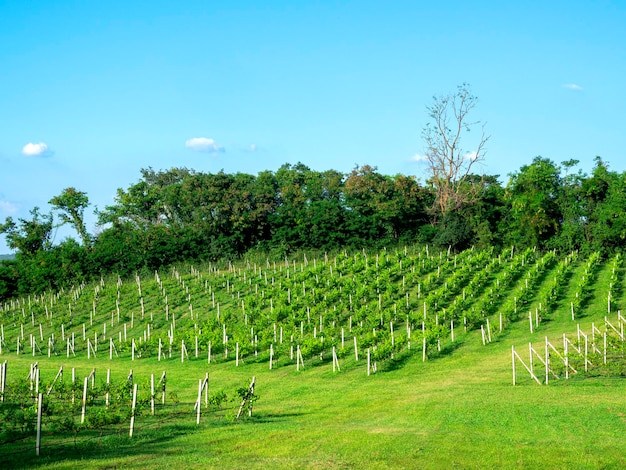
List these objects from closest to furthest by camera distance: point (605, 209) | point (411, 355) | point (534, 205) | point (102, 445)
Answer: point (102, 445) → point (411, 355) → point (605, 209) → point (534, 205)

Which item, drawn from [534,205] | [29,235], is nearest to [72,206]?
[29,235]

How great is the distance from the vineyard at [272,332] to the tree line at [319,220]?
3407 millimetres

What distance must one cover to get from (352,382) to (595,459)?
13.6m

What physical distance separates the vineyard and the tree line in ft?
11.2

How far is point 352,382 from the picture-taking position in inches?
1051

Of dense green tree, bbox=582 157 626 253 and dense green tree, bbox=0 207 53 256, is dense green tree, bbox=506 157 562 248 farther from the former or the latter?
dense green tree, bbox=0 207 53 256

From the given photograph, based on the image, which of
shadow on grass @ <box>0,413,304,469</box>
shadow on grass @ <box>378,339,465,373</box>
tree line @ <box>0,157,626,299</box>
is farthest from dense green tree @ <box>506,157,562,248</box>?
shadow on grass @ <box>0,413,304,469</box>

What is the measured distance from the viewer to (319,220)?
213 feet

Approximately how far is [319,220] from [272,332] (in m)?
28.5

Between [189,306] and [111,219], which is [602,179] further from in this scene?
[111,219]

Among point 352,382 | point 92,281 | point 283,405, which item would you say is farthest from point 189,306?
point 283,405

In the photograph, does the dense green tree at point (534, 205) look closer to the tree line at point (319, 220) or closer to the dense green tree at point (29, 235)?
the tree line at point (319, 220)

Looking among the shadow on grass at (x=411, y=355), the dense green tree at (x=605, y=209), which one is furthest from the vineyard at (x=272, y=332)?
the dense green tree at (x=605, y=209)

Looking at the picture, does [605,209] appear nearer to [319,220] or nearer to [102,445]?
[319,220]
